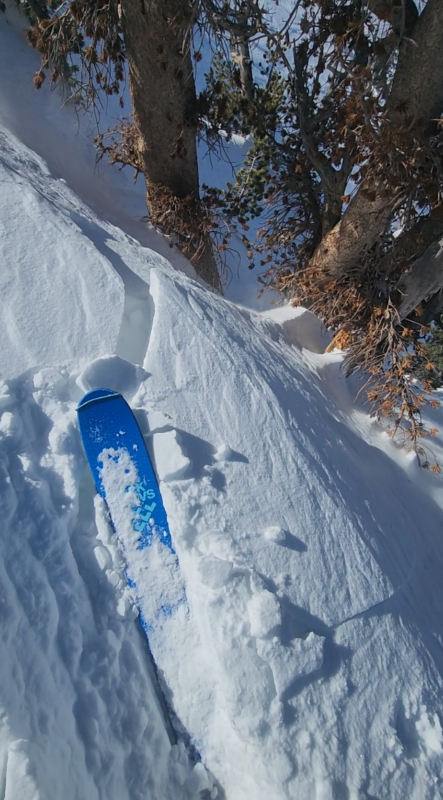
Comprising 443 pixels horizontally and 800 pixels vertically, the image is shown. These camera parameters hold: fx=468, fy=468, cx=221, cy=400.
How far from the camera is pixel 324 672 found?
5.81ft

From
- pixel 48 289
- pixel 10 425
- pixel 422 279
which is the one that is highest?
pixel 422 279

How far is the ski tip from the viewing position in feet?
6.60

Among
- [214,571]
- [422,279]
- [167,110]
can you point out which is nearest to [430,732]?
[214,571]

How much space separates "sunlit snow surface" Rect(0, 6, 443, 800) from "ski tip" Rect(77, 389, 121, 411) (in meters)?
0.05

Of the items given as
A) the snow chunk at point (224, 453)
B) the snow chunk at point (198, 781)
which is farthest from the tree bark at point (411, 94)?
the snow chunk at point (198, 781)

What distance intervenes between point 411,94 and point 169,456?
8.99ft

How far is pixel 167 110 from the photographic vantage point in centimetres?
378

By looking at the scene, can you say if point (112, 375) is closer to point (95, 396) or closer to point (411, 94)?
point (95, 396)

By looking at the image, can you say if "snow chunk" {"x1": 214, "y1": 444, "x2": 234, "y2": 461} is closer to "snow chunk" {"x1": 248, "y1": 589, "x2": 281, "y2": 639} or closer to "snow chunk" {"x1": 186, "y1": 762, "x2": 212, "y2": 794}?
"snow chunk" {"x1": 248, "y1": 589, "x2": 281, "y2": 639}

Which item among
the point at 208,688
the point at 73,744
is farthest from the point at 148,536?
the point at 73,744

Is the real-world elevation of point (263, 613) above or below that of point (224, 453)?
below

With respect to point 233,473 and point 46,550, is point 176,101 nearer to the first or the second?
point 233,473

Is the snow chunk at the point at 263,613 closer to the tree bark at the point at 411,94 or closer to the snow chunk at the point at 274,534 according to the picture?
the snow chunk at the point at 274,534

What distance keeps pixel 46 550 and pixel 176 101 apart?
11.7ft
